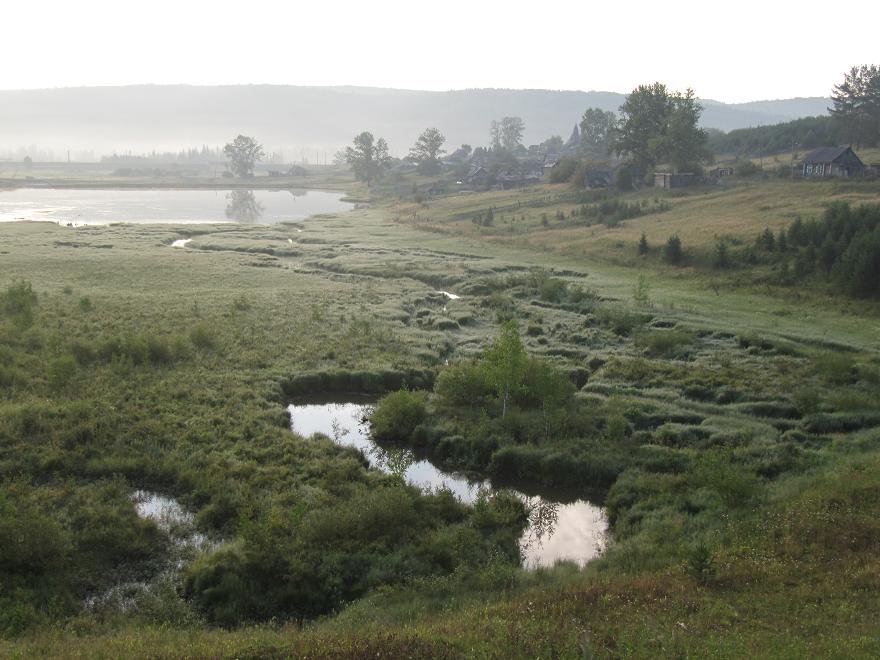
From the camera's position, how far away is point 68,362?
84.3 ft

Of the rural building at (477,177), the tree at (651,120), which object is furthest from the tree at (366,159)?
the tree at (651,120)

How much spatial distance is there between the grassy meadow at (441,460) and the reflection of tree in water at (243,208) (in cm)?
6019

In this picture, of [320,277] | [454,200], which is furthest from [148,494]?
[454,200]

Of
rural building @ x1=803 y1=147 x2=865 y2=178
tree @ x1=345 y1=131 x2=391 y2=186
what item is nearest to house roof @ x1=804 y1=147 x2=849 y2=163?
rural building @ x1=803 y1=147 x2=865 y2=178

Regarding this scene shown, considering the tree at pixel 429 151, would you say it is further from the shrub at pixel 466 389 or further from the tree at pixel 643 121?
the shrub at pixel 466 389

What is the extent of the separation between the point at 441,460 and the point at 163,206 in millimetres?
108886

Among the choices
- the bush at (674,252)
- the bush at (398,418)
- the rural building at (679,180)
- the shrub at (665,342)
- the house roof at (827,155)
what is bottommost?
the bush at (398,418)

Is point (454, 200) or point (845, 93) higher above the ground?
point (845, 93)

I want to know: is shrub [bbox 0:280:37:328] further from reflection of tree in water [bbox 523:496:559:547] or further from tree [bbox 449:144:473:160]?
tree [bbox 449:144:473:160]

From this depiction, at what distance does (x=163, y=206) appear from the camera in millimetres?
118188

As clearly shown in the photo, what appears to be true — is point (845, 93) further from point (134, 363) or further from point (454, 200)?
point (134, 363)

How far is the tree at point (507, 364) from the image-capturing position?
77.1ft

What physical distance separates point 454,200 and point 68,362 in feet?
283

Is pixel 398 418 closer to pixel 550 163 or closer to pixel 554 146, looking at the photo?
pixel 550 163
